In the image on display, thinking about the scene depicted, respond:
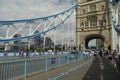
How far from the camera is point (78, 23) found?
70625 millimetres

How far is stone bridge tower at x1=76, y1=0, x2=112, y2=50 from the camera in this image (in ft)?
209

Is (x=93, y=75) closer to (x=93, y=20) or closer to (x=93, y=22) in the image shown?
(x=93, y=22)

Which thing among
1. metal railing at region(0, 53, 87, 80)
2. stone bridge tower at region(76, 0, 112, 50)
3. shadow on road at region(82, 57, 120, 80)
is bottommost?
shadow on road at region(82, 57, 120, 80)

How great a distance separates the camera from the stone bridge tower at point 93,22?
6374 centimetres

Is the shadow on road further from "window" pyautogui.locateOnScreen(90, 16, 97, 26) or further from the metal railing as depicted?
"window" pyautogui.locateOnScreen(90, 16, 97, 26)

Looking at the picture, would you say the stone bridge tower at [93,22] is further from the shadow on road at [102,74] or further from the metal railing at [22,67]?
the metal railing at [22,67]

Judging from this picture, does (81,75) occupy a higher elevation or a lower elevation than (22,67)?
lower

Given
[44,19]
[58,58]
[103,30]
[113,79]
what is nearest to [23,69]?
[113,79]

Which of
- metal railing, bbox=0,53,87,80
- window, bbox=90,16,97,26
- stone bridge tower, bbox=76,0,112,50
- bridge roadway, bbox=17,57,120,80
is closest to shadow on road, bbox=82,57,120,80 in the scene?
bridge roadway, bbox=17,57,120,80

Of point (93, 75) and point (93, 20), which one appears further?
point (93, 20)

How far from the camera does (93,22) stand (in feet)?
222

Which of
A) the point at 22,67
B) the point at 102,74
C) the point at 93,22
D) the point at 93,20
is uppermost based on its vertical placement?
the point at 93,20

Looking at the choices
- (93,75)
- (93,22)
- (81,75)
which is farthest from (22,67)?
(93,22)

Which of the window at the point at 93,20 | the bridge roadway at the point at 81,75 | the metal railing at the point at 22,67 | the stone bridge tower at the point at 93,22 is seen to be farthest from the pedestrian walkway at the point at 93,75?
the window at the point at 93,20
